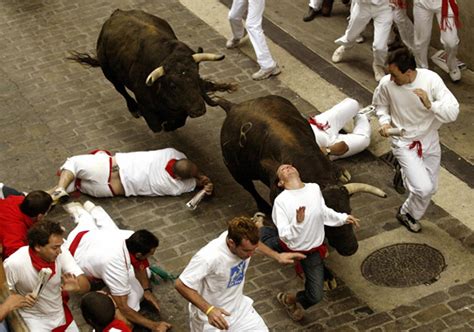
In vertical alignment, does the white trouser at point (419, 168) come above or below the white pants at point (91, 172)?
above

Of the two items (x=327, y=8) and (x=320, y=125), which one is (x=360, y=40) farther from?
(x=320, y=125)

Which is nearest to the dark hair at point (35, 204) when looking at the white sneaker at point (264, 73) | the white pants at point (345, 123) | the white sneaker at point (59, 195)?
the white sneaker at point (59, 195)

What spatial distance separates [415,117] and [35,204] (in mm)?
3923

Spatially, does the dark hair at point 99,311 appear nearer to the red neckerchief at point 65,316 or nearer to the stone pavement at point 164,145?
the red neckerchief at point 65,316

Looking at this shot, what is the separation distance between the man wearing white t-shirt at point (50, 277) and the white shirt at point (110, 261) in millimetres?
379

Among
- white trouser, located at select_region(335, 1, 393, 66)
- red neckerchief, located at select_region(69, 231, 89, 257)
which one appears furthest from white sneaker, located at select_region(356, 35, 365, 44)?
red neckerchief, located at select_region(69, 231, 89, 257)

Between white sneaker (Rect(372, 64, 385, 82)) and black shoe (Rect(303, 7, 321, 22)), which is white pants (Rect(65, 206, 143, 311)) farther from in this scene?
black shoe (Rect(303, 7, 321, 22))

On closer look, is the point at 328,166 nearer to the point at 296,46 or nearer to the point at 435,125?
the point at 435,125

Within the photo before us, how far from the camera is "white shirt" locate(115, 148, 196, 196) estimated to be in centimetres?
1270

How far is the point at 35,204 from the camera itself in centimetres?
1066

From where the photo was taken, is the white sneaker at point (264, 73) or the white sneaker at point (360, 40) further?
the white sneaker at point (360, 40)

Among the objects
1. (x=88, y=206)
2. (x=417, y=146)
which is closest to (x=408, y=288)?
(x=417, y=146)

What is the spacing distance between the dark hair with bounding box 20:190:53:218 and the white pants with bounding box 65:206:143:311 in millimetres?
511

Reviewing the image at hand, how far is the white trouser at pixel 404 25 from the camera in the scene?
15055 mm
